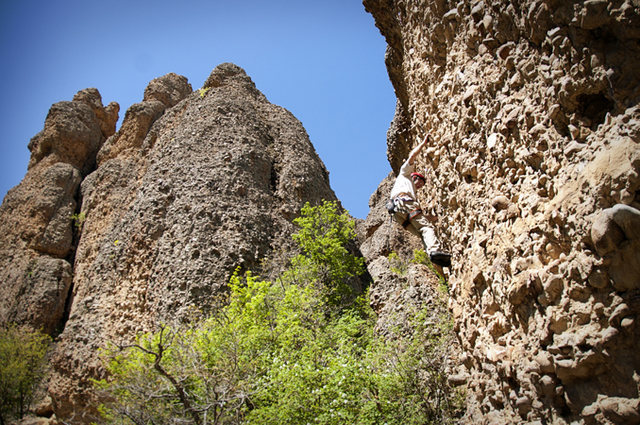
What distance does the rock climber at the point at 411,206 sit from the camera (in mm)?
7109

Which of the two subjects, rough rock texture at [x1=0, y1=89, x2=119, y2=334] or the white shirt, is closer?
the white shirt

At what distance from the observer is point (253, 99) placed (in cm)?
2488

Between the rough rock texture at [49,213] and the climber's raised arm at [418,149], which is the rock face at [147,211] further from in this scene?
the climber's raised arm at [418,149]

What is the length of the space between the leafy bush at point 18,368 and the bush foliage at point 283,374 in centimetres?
988

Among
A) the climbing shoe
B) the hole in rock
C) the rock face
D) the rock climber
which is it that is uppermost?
the rock face

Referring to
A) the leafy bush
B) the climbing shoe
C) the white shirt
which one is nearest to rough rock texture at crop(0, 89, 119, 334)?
the leafy bush

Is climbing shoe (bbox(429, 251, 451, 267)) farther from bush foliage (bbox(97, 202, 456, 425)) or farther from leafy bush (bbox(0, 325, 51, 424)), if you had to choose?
leafy bush (bbox(0, 325, 51, 424))

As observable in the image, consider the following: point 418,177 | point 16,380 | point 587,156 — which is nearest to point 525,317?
point 587,156

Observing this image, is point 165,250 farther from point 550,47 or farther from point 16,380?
point 550,47

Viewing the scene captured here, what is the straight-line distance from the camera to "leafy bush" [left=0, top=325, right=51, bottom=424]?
1856 cm

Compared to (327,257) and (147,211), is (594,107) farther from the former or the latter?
(147,211)

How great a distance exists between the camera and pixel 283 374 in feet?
26.8

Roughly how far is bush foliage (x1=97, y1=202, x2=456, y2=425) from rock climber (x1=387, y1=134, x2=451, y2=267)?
2.44 m

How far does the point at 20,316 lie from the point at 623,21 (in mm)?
26432
